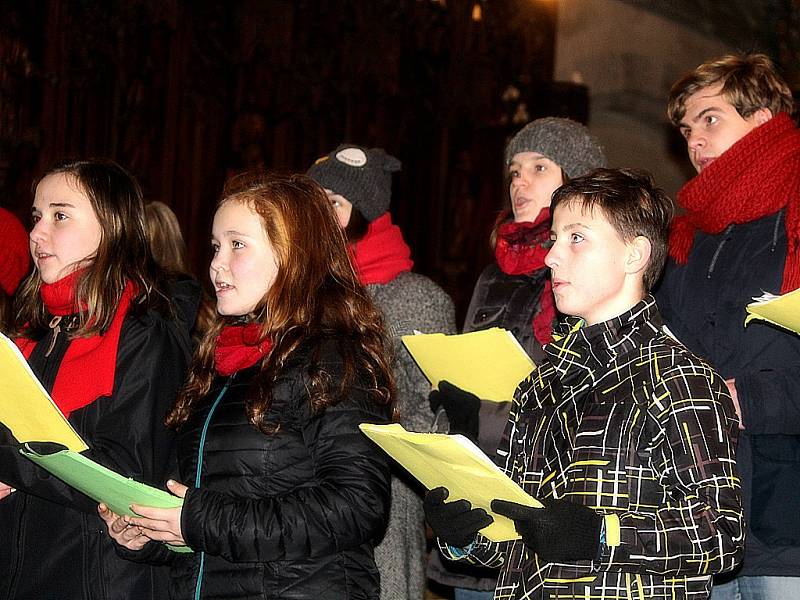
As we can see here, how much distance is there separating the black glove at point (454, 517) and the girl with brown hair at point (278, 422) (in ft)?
0.51

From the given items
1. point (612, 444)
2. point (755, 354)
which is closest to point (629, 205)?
point (612, 444)

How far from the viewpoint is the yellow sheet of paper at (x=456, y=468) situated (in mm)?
1774

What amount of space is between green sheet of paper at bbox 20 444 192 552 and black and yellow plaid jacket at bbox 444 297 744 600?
56cm

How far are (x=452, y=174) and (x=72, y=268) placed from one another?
4.48 meters

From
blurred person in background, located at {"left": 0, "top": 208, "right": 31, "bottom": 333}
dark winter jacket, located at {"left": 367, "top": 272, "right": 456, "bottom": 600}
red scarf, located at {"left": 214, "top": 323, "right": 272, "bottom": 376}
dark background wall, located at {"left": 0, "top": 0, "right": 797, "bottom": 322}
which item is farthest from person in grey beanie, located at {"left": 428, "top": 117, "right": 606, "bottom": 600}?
dark background wall, located at {"left": 0, "top": 0, "right": 797, "bottom": 322}

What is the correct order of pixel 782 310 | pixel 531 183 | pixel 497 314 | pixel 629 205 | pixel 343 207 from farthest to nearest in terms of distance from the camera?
pixel 343 207 < pixel 531 183 < pixel 497 314 < pixel 629 205 < pixel 782 310

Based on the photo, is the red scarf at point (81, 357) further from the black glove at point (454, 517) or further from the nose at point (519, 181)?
the nose at point (519, 181)

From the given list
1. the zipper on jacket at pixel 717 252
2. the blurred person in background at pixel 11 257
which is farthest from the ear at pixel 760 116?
the blurred person in background at pixel 11 257

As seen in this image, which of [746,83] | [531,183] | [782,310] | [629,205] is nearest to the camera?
[782,310]

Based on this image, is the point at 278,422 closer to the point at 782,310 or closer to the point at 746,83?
the point at 782,310

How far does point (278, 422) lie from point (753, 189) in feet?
4.07

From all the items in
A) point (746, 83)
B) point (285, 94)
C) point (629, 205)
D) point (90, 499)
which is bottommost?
point (90, 499)

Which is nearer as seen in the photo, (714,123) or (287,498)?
(287,498)

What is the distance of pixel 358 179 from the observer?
11.3 feet
